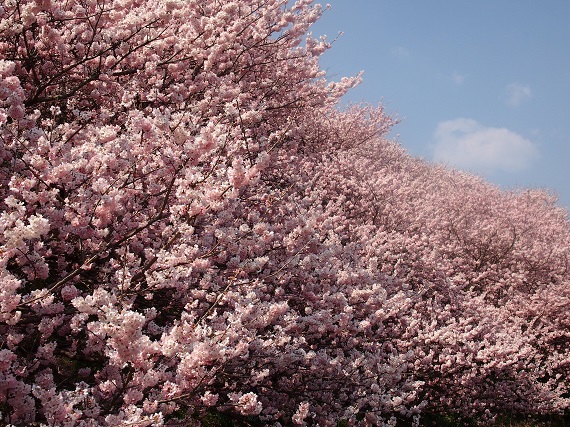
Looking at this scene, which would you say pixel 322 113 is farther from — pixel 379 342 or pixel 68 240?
pixel 68 240

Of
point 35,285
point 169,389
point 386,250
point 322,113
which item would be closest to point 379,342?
point 386,250

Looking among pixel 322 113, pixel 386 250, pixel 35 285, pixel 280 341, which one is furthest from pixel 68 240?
pixel 322 113

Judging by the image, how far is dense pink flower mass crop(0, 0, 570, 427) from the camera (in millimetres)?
3818

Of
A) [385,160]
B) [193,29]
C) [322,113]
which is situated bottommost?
[193,29]

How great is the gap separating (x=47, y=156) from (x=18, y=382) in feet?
7.12

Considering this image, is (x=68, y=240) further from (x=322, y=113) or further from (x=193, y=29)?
(x=322, y=113)

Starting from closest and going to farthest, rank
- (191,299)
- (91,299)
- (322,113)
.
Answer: (91,299) < (191,299) < (322,113)

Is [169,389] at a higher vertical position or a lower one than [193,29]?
lower

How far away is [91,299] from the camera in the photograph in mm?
3293

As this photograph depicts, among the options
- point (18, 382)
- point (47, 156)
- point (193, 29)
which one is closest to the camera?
point (18, 382)

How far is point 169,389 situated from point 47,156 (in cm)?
257

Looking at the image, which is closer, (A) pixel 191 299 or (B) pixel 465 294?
(A) pixel 191 299

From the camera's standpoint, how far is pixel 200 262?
4.75m

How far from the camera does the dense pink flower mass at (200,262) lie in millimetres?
3818
